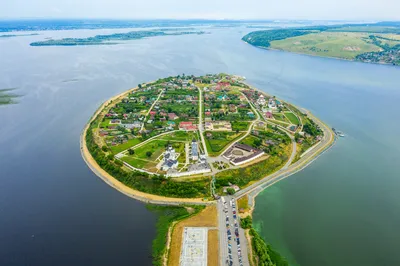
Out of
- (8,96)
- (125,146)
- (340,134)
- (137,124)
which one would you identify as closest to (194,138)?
(125,146)

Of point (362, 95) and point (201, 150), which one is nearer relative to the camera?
point (201, 150)

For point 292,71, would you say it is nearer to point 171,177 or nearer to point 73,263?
point 171,177

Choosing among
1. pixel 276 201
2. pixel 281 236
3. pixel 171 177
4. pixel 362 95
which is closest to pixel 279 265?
pixel 281 236

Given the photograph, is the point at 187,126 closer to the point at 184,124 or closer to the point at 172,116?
the point at 184,124

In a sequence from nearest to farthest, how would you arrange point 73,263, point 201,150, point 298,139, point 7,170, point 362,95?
point 73,263
point 7,170
point 201,150
point 298,139
point 362,95

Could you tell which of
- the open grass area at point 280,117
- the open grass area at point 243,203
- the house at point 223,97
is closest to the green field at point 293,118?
the open grass area at point 280,117

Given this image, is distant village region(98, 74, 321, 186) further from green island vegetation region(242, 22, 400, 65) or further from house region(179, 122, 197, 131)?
green island vegetation region(242, 22, 400, 65)
